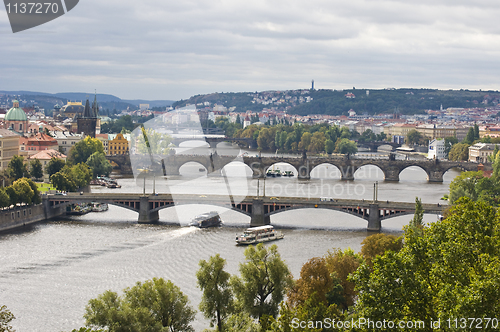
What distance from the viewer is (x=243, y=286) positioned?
17984mm

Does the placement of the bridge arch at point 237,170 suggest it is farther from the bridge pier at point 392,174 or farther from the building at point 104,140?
the building at point 104,140

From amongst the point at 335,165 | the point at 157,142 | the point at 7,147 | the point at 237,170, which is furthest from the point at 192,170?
the point at 7,147

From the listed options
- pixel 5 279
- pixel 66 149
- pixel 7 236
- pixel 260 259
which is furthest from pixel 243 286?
pixel 66 149

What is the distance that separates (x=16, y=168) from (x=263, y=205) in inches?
694

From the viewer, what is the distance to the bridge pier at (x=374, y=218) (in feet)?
109

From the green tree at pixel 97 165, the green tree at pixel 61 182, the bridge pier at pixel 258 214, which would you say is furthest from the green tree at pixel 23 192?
the green tree at pixel 97 165

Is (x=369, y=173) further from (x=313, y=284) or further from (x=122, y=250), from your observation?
(x=313, y=284)

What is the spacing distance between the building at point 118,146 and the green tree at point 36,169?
24583 millimetres

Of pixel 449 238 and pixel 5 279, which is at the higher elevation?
pixel 449 238

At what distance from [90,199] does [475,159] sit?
1868 inches

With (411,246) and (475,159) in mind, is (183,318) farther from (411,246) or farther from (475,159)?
(475,159)

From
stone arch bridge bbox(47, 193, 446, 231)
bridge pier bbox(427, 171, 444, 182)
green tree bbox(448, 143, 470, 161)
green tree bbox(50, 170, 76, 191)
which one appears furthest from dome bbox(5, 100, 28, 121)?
green tree bbox(448, 143, 470, 161)

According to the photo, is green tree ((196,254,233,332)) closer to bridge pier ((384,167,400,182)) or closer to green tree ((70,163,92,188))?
green tree ((70,163,92,188))

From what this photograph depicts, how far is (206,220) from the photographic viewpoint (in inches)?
1303
